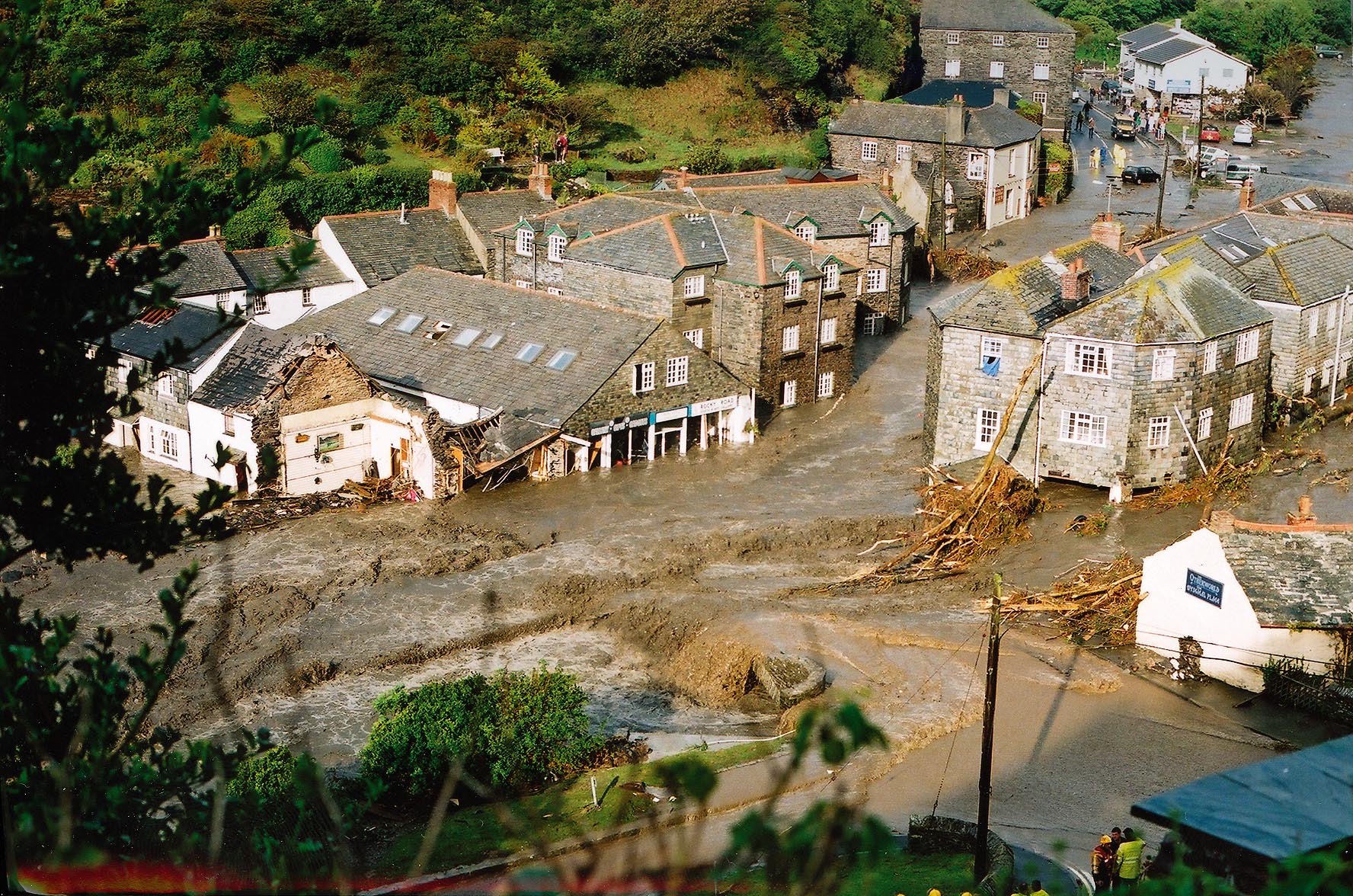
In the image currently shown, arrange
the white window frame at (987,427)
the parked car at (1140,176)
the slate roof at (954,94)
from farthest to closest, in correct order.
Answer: the slate roof at (954,94) → the parked car at (1140,176) → the white window frame at (987,427)

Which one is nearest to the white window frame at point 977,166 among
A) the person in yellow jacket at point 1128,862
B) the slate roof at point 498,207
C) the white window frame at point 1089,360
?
the slate roof at point 498,207

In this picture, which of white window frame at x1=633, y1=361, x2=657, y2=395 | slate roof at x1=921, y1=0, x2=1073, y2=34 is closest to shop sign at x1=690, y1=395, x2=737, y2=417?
white window frame at x1=633, y1=361, x2=657, y2=395

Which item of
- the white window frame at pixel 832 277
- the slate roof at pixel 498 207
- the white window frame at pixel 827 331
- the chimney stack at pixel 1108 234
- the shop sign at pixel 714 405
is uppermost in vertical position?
the chimney stack at pixel 1108 234

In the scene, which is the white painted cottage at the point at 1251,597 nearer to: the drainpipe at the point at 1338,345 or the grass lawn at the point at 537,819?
the grass lawn at the point at 537,819

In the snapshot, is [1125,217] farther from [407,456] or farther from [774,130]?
[407,456]

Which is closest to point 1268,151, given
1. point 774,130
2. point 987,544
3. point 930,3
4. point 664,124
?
point 930,3

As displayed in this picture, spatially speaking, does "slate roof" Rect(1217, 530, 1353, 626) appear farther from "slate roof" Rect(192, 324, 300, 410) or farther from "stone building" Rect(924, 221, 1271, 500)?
"slate roof" Rect(192, 324, 300, 410)
